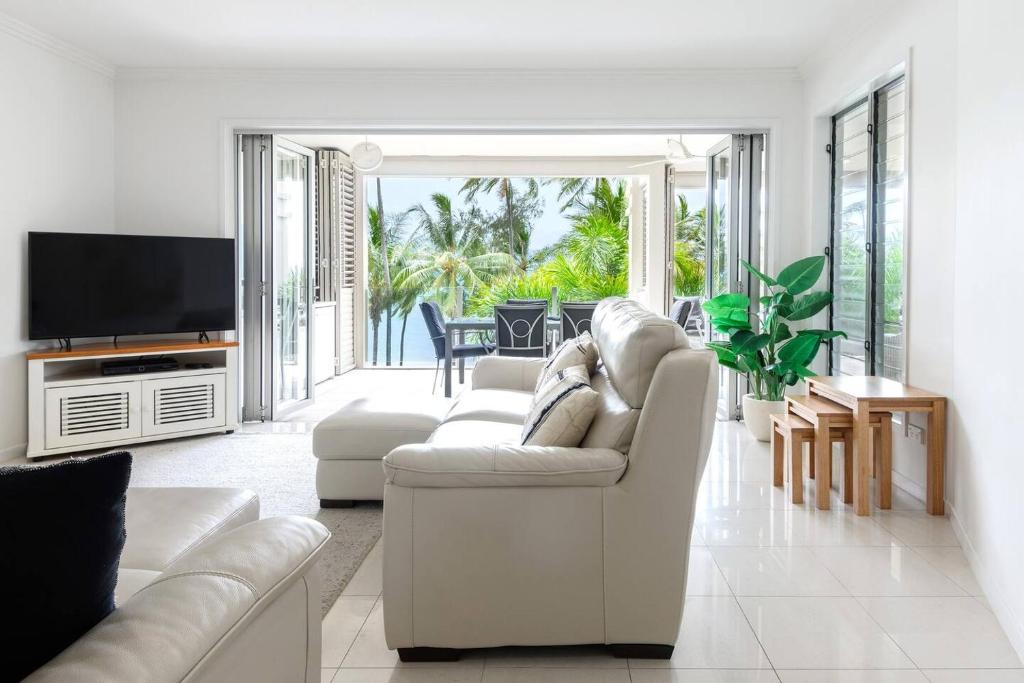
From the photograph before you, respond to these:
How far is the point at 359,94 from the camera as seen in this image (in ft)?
18.4

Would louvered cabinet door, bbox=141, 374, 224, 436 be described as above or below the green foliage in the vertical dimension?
below

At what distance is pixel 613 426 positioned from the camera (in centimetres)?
225

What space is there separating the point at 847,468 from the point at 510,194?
8699 mm

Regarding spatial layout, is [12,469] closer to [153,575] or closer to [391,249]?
[153,575]

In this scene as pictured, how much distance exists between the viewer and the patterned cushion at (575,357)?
3215 mm

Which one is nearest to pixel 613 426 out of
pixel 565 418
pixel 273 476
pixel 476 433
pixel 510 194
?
pixel 565 418

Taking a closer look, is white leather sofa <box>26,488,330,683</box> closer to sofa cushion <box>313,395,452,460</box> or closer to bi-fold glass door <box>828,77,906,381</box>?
sofa cushion <box>313,395,452,460</box>

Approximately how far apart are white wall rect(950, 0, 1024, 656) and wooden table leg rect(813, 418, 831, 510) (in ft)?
1.91

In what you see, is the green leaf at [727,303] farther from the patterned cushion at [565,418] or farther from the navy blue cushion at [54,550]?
the navy blue cushion at [54,550]

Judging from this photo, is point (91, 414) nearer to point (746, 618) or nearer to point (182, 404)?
point (182, 404)

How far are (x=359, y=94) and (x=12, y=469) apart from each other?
16.7 feet

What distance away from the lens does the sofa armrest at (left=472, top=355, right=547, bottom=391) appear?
4359mm

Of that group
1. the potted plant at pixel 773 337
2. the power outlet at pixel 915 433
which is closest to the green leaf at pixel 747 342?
the potted plant at pixel 773 337

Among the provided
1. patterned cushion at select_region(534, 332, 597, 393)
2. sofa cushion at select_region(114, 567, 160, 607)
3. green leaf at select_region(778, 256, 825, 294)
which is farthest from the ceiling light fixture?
sofa cushion at select_region(114, 567, 160, 607)
